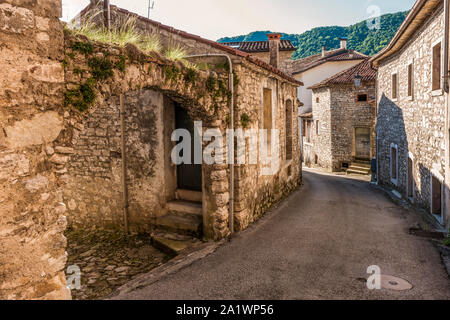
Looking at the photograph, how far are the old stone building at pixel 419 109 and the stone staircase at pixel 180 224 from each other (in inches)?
206

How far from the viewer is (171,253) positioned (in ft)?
23.0

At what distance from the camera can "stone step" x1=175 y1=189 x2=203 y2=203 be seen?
8.17 metres

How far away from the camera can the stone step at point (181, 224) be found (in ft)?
25.0

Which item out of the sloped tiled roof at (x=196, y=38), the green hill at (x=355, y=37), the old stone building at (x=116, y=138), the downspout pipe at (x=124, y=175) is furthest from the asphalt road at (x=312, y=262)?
the green hill at (x=355, y=37)

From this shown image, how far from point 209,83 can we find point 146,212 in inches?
135

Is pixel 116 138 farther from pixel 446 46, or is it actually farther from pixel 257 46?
pixel 257 46

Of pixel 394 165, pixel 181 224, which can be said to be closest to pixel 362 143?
pixel 394 165

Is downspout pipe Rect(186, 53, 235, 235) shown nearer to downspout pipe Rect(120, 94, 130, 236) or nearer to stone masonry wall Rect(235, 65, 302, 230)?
stone masonry wall Rect(235, 65, 302, 230)

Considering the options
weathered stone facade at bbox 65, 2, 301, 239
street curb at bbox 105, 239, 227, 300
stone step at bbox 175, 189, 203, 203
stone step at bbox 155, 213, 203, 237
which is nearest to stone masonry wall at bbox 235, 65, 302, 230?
weathered stone facade at bbox 65, 2, 301, 239

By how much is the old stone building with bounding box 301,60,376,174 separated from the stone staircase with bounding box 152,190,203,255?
1466 centimetres

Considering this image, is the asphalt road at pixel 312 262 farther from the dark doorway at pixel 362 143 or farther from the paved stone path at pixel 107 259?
the dark doorway at pixel 362 143

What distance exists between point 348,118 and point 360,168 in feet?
10.2
